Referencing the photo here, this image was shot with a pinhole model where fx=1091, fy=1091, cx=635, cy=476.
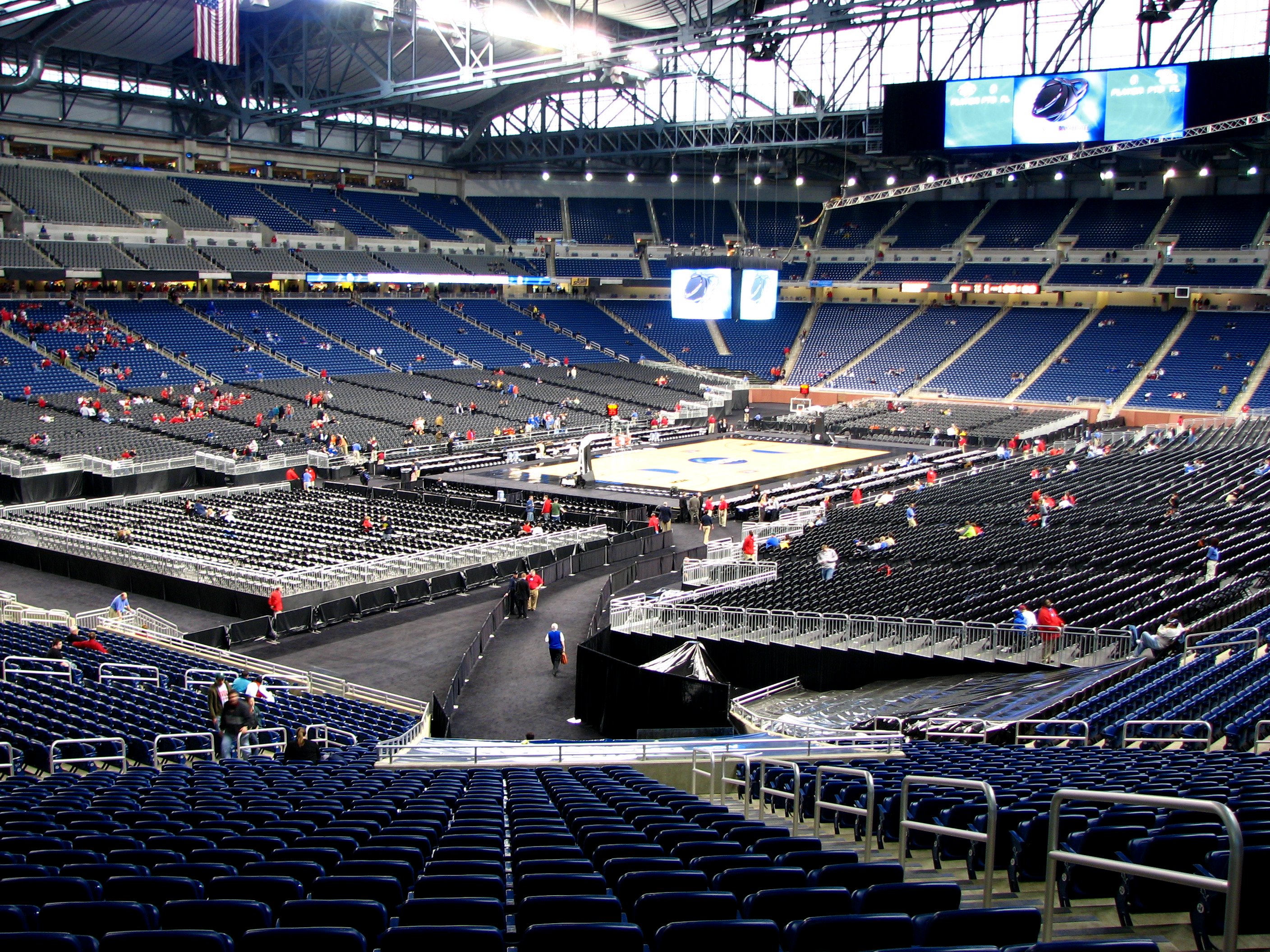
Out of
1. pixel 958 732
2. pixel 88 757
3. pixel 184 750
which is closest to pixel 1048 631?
pixel 958 732

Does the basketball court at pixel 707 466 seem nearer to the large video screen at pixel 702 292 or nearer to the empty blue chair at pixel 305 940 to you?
the large video screen at pixel 702 292

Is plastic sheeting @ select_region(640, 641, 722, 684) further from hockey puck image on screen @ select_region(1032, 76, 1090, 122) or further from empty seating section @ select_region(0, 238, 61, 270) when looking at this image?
empty seating section @ select_region(0, 238, 61, 270)

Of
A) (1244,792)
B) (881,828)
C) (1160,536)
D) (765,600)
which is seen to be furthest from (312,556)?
(1244,792)

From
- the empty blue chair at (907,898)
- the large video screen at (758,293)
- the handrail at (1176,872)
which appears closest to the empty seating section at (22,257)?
the large video screen at (758,293)

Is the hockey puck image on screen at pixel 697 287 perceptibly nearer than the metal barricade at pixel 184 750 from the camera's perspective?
No

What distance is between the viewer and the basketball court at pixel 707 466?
40625 millimetres

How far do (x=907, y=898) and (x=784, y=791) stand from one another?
577cm

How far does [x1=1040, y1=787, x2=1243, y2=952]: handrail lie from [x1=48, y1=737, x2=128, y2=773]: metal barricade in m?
9.74

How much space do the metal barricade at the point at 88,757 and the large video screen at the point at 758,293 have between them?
117 ft

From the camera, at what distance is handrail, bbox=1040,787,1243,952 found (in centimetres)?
368

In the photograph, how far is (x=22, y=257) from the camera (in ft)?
158

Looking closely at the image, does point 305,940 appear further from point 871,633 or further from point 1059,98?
point 1059,98

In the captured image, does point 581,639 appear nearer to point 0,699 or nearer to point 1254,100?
point 0,699

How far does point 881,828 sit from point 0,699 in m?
11.2
